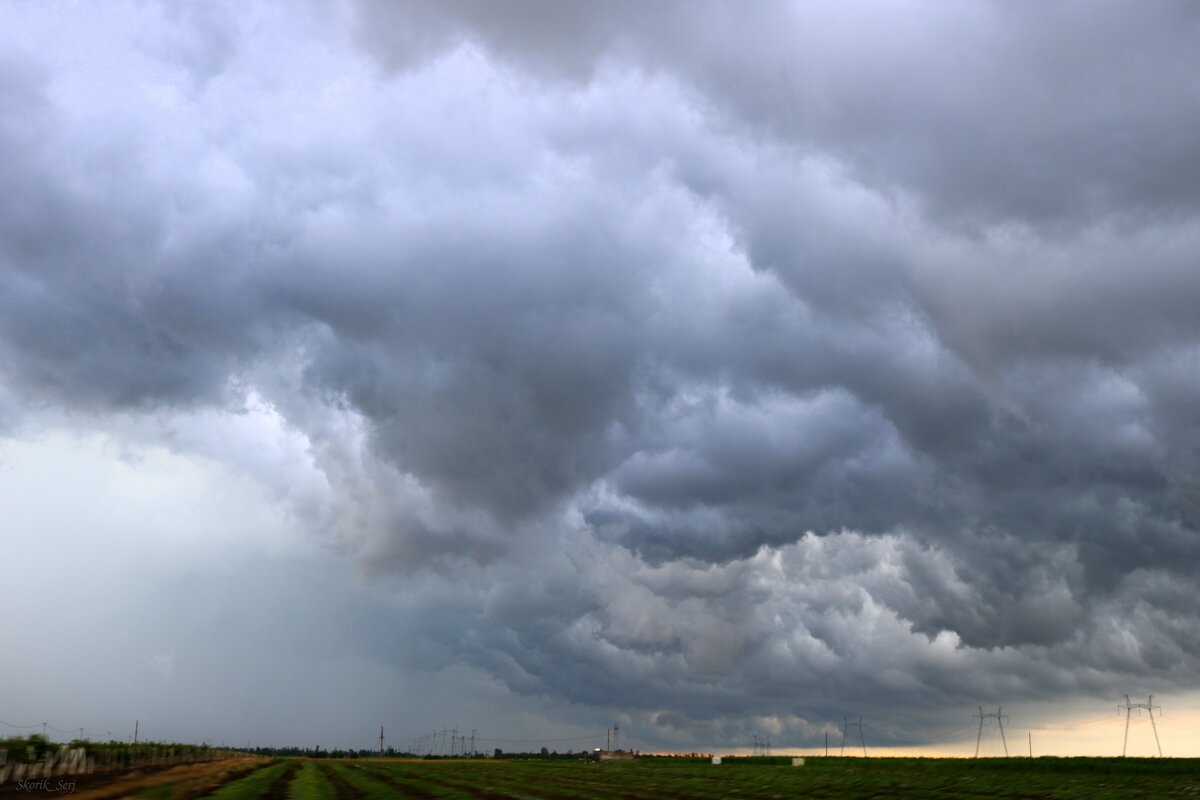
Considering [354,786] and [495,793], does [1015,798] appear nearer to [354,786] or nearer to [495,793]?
[495,793]

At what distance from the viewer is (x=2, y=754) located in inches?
4252

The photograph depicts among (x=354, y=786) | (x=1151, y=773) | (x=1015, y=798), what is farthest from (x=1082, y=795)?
(x=354, y=786)

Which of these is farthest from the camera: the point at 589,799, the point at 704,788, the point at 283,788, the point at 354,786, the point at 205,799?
the point at 704,788

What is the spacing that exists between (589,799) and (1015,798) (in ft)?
196

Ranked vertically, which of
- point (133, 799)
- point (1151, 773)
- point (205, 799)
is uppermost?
point (133, 799)

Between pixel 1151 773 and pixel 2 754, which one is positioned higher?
pixel 2 754

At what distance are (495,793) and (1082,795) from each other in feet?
254

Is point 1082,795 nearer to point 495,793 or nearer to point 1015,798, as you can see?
point 1015,798

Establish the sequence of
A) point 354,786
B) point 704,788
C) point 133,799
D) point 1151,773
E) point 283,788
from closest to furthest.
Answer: point 133,799 → point 283,788 → point 354,786 → point 704,788 → point 1151,773

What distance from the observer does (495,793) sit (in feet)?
357

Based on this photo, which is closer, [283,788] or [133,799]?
Answer: [133,799]

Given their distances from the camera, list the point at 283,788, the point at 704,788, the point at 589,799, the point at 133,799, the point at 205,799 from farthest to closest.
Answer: the point at 704,788 → the point at 283,788 → the point at 589,799 → the point at 205,799 → the point at 133,799

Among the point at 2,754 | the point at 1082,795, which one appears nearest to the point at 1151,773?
the point at 1082,795

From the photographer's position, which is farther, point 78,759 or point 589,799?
point 78,759
